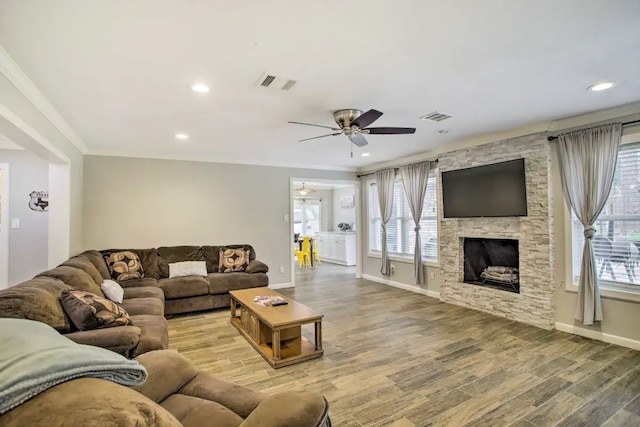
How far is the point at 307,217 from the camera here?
1120 centimetres

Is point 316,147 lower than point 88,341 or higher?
higher

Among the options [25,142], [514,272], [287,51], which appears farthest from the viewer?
[514,272]

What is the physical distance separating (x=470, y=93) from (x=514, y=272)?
9.05 ft

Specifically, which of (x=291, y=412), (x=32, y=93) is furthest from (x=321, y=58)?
(x=32, y=93)

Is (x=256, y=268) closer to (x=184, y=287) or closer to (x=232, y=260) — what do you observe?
(x=232, y=260)

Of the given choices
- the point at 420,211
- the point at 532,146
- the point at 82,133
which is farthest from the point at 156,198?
the point at 532,146

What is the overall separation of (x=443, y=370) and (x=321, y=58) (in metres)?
2.81

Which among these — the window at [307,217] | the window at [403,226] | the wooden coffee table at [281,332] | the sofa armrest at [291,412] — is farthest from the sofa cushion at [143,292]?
the window at [307,217]

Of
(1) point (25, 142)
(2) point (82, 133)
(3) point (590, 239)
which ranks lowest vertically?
(3) point (590, 239)

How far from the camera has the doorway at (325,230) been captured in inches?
320

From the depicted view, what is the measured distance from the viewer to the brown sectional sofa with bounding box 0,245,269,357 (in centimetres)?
200

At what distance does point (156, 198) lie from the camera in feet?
17.7

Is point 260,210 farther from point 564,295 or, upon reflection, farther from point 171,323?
point 564,295

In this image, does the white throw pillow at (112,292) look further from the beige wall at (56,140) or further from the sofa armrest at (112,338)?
the beige wall at (56,140)
